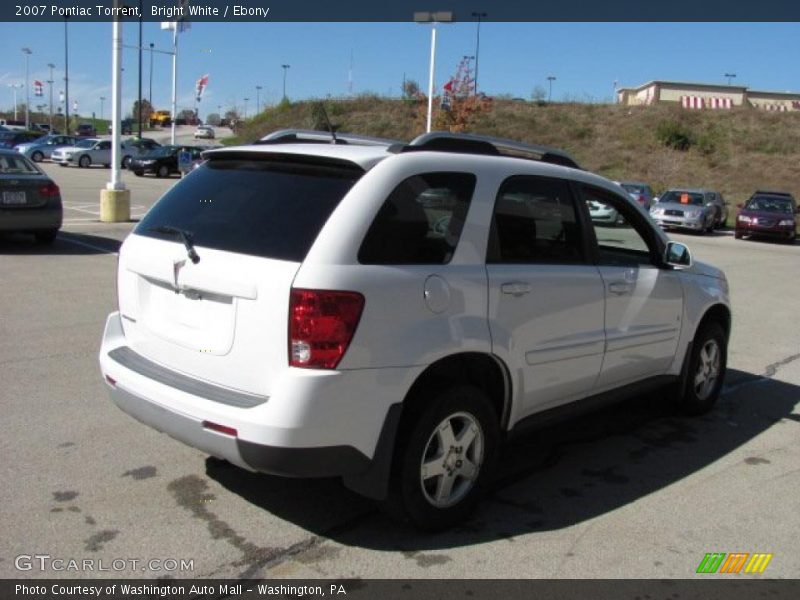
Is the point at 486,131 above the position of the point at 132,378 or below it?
above

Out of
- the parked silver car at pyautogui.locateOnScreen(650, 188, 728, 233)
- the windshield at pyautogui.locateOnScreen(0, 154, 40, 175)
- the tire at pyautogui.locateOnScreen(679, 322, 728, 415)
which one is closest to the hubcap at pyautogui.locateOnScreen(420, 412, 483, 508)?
the tire at pyautogui.locateOnScreen(679, 322, 728, 415)

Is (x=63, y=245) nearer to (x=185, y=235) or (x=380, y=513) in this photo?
(x=185, y=235)

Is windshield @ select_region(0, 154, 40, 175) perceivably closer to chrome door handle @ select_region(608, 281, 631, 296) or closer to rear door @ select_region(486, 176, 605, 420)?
rear door @ select_region(486, 176, 605, 420)

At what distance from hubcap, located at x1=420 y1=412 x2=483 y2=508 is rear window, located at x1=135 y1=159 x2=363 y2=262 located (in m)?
1.13

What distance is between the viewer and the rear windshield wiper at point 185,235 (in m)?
3.62

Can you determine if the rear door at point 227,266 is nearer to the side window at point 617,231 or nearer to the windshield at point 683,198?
the side window at point 617,231

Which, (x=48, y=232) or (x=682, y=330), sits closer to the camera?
(x=682, y=330)

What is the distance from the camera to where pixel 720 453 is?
516 cm

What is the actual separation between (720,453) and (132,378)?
3700 mm

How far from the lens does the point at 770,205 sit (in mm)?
27562

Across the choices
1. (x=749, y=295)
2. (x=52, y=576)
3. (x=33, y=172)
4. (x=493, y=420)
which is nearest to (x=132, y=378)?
(x=52, y=576)

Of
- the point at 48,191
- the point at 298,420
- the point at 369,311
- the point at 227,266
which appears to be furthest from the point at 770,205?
the point at 298,420

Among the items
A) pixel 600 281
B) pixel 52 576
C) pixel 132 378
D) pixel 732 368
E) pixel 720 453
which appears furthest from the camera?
pixel 732 368

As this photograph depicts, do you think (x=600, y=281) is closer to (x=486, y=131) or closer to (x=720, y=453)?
(x=720, y=453)
